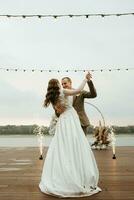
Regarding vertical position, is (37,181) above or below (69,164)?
below

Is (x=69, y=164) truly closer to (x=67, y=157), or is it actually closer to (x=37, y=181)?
(x=67, y=157)

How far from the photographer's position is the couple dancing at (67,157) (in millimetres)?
6219

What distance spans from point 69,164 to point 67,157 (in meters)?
0.10

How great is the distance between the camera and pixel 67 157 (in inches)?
251

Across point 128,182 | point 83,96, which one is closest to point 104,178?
point 128,182

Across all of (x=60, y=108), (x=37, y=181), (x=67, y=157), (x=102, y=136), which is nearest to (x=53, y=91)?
(x=60, y=108)

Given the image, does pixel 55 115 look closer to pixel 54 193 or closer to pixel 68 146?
pixel 68 146

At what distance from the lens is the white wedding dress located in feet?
20.4

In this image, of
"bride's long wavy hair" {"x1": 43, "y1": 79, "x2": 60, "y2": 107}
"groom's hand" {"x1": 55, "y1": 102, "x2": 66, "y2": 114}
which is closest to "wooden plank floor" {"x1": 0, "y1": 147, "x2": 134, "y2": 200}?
"groom's hand" {"x1": 55, "y1": 102, "x2": 66, "y2": 114}

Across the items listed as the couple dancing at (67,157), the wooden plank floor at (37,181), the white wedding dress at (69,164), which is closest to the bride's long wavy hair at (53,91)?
the couple dancing at (67,157)

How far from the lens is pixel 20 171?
30.2 ft

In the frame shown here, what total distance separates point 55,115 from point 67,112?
256mm

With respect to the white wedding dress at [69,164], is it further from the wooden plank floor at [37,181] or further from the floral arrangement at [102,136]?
the floral arrangement at [102,136]

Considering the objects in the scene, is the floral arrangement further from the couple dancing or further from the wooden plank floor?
the couple dancing
